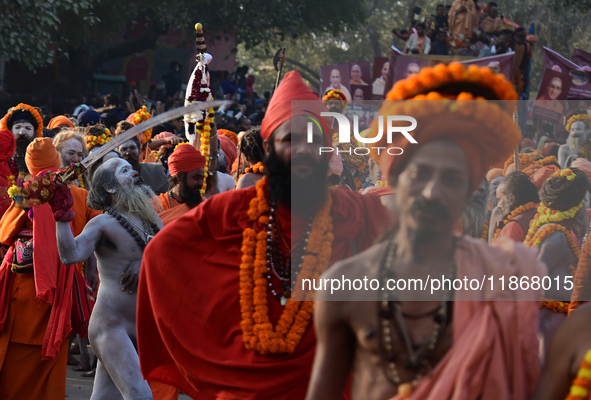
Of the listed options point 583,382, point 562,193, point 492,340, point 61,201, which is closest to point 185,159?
point 61,201

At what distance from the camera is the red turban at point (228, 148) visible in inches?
368

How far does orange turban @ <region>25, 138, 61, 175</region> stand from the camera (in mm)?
6578

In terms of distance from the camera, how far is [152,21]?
22.9 m

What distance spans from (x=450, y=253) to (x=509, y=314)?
236mm

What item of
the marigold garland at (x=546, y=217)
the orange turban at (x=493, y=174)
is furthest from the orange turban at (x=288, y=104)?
the orange turban at (x=493, y=174)

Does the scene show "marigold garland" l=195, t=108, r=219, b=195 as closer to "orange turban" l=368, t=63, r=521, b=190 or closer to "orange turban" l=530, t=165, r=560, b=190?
"orange turban" l=530, t=165, r=560, b=190

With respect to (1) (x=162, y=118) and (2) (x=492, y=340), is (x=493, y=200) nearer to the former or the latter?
(1) (x=162, y=118)

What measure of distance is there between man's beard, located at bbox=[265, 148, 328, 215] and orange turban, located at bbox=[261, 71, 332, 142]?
15 cm

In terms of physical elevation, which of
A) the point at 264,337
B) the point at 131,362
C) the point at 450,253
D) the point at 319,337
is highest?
the point at 450,253

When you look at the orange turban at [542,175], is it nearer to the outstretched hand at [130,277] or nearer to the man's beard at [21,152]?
the outstretched hand at [130,277]

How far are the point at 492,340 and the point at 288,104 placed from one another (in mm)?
2121

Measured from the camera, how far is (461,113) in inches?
101

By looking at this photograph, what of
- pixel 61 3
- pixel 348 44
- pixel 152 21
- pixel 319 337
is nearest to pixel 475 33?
pixel 152 21

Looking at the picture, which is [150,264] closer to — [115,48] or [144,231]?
[144,231]
